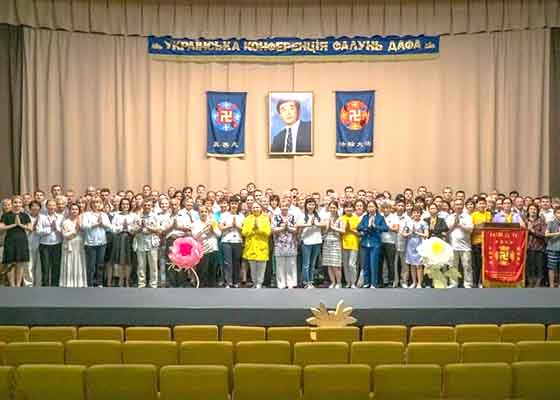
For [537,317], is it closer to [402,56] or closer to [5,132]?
[402,56]

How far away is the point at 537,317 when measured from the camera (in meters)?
8.72

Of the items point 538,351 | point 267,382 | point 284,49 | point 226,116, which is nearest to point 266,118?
point 226,116

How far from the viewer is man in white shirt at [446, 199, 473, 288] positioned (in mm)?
11677

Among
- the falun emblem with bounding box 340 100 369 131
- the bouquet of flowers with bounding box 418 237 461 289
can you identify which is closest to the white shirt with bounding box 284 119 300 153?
the falun emblem with bounding box 340 100 369 131

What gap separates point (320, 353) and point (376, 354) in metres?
0.54

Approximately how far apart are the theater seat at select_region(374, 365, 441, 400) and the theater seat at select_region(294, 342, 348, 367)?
0.89 m

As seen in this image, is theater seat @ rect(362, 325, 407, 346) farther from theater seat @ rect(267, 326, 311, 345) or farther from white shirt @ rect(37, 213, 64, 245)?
white shirt @ rect(37, 213, 64, 245)

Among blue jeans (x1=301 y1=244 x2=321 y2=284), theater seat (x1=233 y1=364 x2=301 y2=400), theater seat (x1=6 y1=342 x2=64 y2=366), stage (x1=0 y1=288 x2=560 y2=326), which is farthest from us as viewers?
blue jeans (x1=301 y1=244 x2=321 y2=284)

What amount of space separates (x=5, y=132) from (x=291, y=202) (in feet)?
24.5

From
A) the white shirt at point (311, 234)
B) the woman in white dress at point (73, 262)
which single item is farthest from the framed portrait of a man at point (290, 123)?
the woman in white dress at point (73, 262)

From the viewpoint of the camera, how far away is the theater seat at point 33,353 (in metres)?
6.17

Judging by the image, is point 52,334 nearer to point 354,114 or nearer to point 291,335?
point 291,335

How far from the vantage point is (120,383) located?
5.33m

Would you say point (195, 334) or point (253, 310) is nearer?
point (195, 334)
